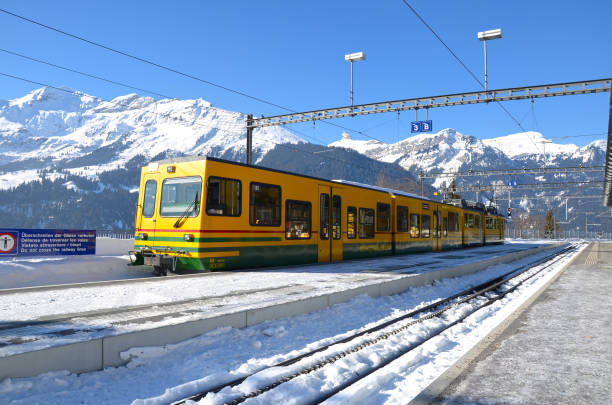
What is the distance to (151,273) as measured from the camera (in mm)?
13805

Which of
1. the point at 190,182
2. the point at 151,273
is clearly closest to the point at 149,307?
the point at 190,182

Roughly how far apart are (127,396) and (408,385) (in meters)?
2.71

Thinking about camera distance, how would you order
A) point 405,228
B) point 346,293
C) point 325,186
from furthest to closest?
point 405,228, point 325,186, point 346,293

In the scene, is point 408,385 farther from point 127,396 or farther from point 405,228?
point 405,228

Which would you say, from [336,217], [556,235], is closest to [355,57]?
[336,217]

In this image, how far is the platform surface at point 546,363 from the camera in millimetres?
4199

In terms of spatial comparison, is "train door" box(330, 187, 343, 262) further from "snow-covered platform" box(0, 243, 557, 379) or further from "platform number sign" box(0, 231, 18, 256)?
"platform number sign" box(0, 231, 18, 256)

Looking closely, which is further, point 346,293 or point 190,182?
point 190,182

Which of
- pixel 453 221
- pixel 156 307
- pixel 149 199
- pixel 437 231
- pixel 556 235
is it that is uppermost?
pixel 149 199

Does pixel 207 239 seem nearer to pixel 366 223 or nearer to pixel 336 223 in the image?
pixel 336 223

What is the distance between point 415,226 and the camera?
22.3 metres

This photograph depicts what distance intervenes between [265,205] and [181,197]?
7.87ft

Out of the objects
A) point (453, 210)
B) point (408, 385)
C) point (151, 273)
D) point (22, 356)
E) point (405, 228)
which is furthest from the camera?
point (453, 210)

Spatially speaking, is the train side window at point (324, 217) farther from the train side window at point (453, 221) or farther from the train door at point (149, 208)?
the train side window at point (453, 221)
